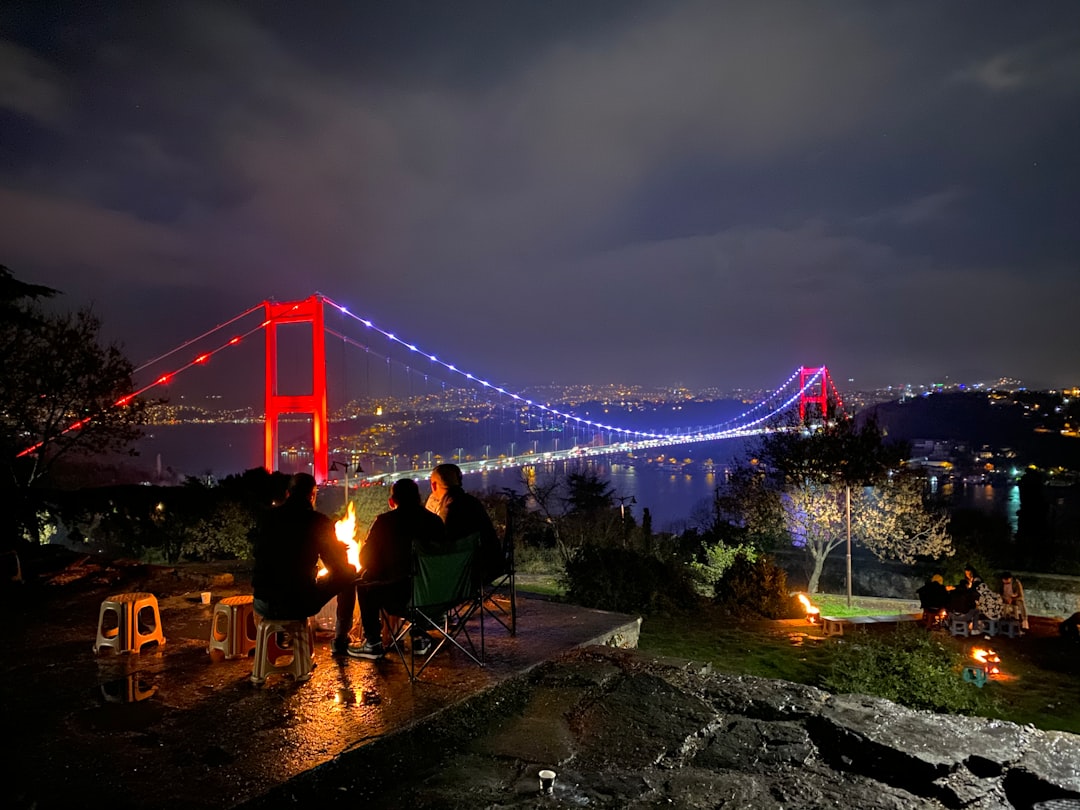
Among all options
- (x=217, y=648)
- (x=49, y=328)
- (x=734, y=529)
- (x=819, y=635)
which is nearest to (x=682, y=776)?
(x=217, y=648)

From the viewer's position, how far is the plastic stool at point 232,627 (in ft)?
13.3

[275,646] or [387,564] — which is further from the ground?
[387,564]

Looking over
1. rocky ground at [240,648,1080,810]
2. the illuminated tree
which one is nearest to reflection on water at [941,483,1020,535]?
the illuminated tree

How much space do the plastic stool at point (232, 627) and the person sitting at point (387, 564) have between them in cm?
62

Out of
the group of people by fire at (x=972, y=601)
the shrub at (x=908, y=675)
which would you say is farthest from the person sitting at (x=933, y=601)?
the shrub at (x=908, y=675)

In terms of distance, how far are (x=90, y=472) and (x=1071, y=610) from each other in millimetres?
29384

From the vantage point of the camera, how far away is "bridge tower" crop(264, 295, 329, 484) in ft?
65.2

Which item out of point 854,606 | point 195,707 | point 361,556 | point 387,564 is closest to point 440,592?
point 387,564

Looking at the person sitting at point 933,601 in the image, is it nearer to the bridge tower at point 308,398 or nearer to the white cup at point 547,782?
the white cup at point 547,782

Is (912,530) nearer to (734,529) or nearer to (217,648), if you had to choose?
(734,529)

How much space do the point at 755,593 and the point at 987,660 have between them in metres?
2.52

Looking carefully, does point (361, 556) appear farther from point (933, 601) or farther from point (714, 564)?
point (714, 564)

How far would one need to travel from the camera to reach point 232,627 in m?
4.04

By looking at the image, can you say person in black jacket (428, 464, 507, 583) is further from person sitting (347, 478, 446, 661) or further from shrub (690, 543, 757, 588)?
shrub (690, 543, 757, 588)
